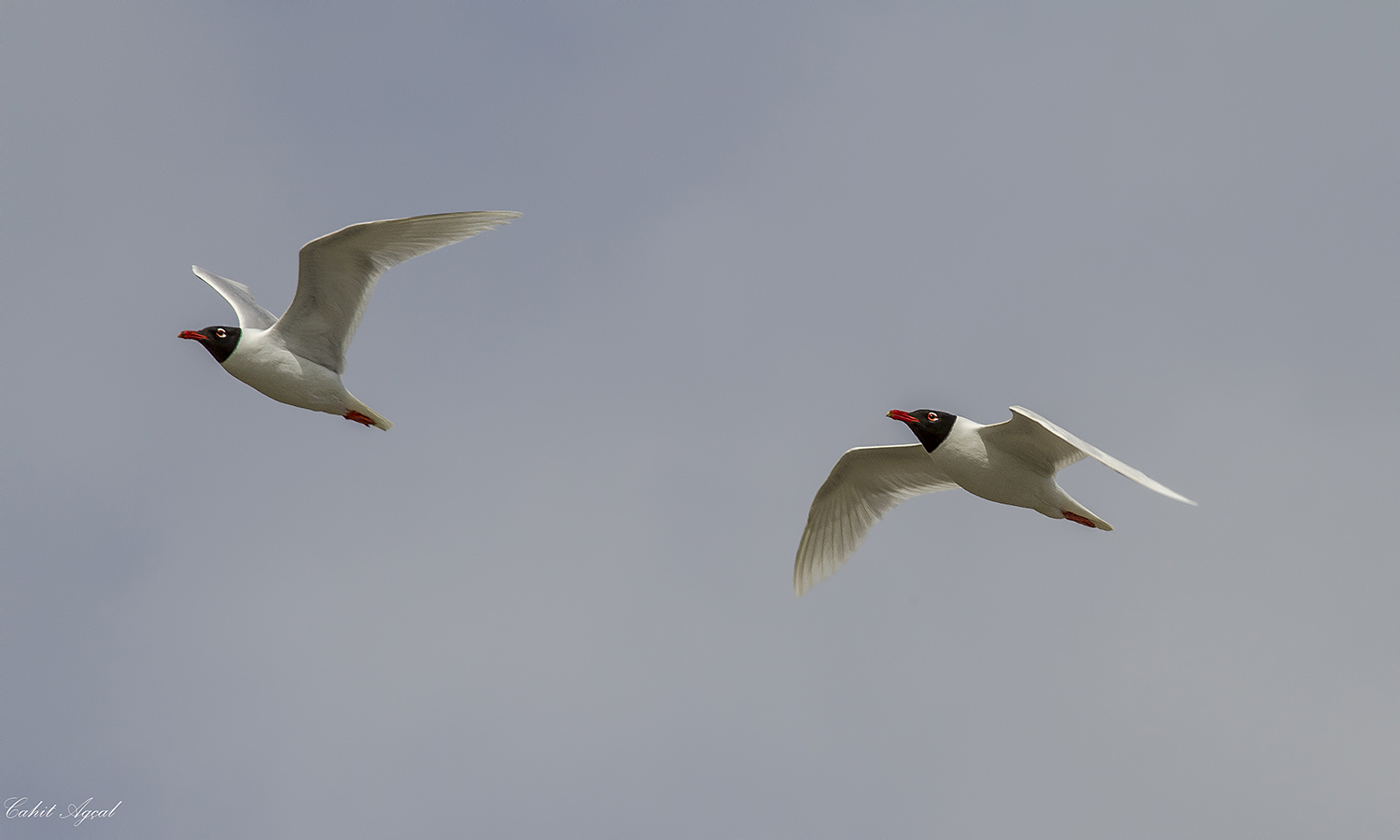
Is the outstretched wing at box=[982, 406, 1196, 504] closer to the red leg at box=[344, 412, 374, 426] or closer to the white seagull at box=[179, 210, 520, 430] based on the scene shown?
the white seagull at box=[179, 210, 520, 430]

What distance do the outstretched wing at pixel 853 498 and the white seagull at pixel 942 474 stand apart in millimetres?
12

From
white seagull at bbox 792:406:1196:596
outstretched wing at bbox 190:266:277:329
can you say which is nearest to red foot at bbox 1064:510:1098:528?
white seagull at bbox 792:406:1196:596

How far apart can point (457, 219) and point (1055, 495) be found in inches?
307

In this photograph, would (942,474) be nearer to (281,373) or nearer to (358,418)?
(358,418)

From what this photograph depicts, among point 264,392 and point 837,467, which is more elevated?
point 837,467

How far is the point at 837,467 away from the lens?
17047mm

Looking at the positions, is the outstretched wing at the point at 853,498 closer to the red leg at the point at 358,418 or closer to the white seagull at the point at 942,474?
the white seagull at the point at 942,474

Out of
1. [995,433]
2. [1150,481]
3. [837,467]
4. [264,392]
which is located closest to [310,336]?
[264,392]

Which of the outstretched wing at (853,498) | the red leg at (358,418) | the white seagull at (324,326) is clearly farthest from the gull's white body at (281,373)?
the outstretched wing at (853,498)

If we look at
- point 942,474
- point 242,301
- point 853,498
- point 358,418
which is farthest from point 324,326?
point 942,474

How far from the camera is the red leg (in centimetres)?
1722

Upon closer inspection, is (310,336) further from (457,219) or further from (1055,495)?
(1055,495)

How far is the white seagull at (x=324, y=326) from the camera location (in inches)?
627

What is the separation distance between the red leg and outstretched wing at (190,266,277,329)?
1.62 metres
